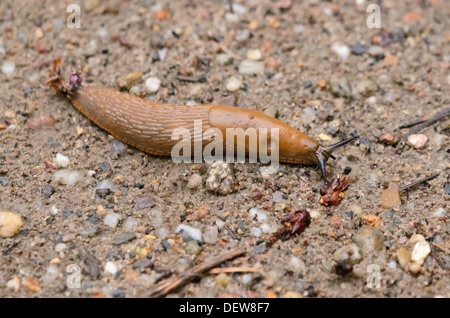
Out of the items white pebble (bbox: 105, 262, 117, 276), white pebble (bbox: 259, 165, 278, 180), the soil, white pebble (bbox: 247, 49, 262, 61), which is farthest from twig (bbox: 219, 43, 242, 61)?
white pebble (bbox: 105, 262, 117, 276)

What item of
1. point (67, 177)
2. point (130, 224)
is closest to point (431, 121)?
point (130, 224)

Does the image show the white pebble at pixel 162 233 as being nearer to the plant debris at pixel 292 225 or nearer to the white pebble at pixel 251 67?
the plant debris at pixel 292 225

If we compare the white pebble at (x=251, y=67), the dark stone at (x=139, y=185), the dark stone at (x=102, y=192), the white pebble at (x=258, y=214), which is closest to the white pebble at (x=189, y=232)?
the white pebble at (x=258, y=214)

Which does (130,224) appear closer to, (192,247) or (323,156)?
(192,247)

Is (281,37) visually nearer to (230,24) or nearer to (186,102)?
(230,24)

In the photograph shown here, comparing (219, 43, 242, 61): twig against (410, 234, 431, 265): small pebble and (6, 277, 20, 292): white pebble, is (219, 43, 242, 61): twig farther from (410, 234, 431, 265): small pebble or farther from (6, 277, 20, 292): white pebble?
(6, 277, 20, 292): white pebble

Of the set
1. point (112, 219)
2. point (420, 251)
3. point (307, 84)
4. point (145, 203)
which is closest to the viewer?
point (420, 251)

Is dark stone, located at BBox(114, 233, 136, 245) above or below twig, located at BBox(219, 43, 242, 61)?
below
